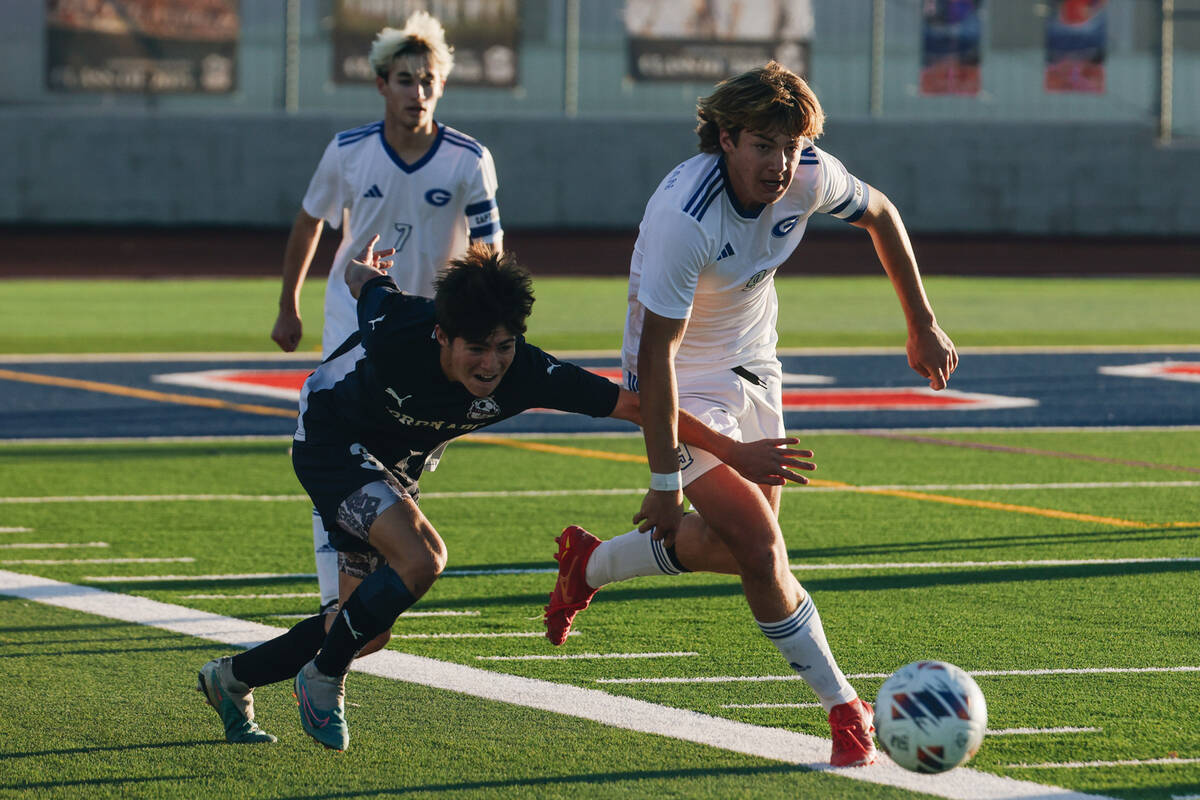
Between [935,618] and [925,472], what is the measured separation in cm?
375

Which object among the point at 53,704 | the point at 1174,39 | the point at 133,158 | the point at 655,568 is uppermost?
the point at 1174,39

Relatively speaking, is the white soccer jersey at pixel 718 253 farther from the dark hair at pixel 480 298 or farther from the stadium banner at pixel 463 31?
the stadium banner at pixel 463 31

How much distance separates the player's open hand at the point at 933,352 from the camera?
18.9 ft

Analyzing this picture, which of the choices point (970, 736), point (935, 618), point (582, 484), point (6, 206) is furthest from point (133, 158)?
point (970, 736)

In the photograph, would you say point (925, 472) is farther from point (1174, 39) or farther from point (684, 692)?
point (1174, 39)

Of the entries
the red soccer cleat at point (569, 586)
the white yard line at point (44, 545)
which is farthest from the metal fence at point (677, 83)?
the red soccer cleat at point (569, 586)

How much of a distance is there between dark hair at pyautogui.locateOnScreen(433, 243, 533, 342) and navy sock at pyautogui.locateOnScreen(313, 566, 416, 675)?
71 centimetres

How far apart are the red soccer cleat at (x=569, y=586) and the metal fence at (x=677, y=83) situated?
21.7 metres

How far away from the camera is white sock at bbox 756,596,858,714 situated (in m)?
5.24

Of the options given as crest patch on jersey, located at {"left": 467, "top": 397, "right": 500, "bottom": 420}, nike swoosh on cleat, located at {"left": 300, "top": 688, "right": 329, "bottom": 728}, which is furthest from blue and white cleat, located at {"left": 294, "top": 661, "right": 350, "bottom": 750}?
crest patch on jersey, located at {"left": 467, "top": 397, "right": 500, "bottom": 420}

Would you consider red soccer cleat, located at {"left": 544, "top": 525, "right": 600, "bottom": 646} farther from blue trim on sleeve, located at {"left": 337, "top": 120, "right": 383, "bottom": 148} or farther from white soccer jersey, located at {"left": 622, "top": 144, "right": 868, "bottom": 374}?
blue trim on sleeve, located at {"left": 337, "top": 120, "right": 383, "bottom": 148}

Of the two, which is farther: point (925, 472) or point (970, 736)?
point (925, 472)

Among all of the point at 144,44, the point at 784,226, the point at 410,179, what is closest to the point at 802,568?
the point at 410,179

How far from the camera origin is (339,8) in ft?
90.8
